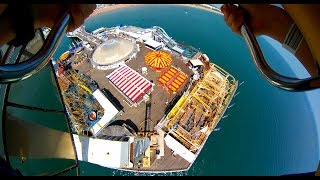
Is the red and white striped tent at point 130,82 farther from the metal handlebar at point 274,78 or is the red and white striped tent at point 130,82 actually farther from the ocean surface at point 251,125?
the metal handlebar at point 274,78

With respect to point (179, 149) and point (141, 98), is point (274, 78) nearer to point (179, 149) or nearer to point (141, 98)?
point (179, 149)

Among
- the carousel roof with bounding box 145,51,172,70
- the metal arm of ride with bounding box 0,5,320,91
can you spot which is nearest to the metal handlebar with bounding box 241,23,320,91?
the metal arm of ride with bounding box 0,5,320,91

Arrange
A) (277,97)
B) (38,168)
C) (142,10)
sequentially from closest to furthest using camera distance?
(38,168), (277,97), (142,10)

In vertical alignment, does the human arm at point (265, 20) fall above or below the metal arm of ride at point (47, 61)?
above

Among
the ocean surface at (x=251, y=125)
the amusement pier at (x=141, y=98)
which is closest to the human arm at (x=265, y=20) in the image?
the amusement pier at (x=141, y=98)

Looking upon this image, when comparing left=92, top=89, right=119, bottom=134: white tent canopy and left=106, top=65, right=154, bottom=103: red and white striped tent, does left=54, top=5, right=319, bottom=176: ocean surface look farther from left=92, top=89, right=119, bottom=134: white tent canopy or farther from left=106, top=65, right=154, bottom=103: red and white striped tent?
left=106, top=65, right=154, bottom=103: red and white striped tent

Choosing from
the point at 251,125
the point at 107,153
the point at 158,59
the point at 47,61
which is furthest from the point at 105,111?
the point at 47,61

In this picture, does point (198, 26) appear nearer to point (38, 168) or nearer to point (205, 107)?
point (205, 107)

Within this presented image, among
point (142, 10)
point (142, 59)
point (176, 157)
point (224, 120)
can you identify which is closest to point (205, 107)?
point (224, 120)
